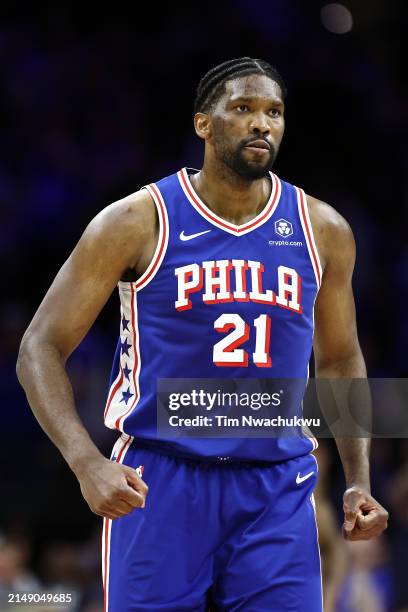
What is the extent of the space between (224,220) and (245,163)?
0.21 metres

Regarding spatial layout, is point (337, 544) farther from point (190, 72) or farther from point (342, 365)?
point (190, 72)

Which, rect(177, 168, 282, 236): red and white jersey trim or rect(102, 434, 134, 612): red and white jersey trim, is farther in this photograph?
rect(177, 168, 282, 236): red and white jersey trim

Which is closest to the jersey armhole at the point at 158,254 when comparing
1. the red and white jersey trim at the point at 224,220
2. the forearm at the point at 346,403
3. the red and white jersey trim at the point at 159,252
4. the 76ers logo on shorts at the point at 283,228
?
the red and white jersey trim at the point at 159,252

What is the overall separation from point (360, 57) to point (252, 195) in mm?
7021

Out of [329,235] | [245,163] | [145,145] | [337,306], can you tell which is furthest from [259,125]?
[145,145]

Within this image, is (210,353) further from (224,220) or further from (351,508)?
(351,508)

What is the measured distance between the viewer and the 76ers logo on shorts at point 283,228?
12.7ft

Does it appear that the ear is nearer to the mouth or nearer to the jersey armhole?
the mouth

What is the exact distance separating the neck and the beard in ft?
0.13

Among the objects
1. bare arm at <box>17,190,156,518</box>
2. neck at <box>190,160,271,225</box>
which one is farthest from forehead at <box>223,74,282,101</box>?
bare arm at <box>17,190,156,518</box>

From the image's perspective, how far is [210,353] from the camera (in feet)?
11.9

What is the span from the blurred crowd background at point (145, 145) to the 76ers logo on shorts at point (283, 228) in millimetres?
4019

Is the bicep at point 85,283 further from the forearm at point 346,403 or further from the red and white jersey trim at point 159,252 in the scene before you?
the forearm at point 346,403

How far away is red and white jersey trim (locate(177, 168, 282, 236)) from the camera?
383 centimetres
